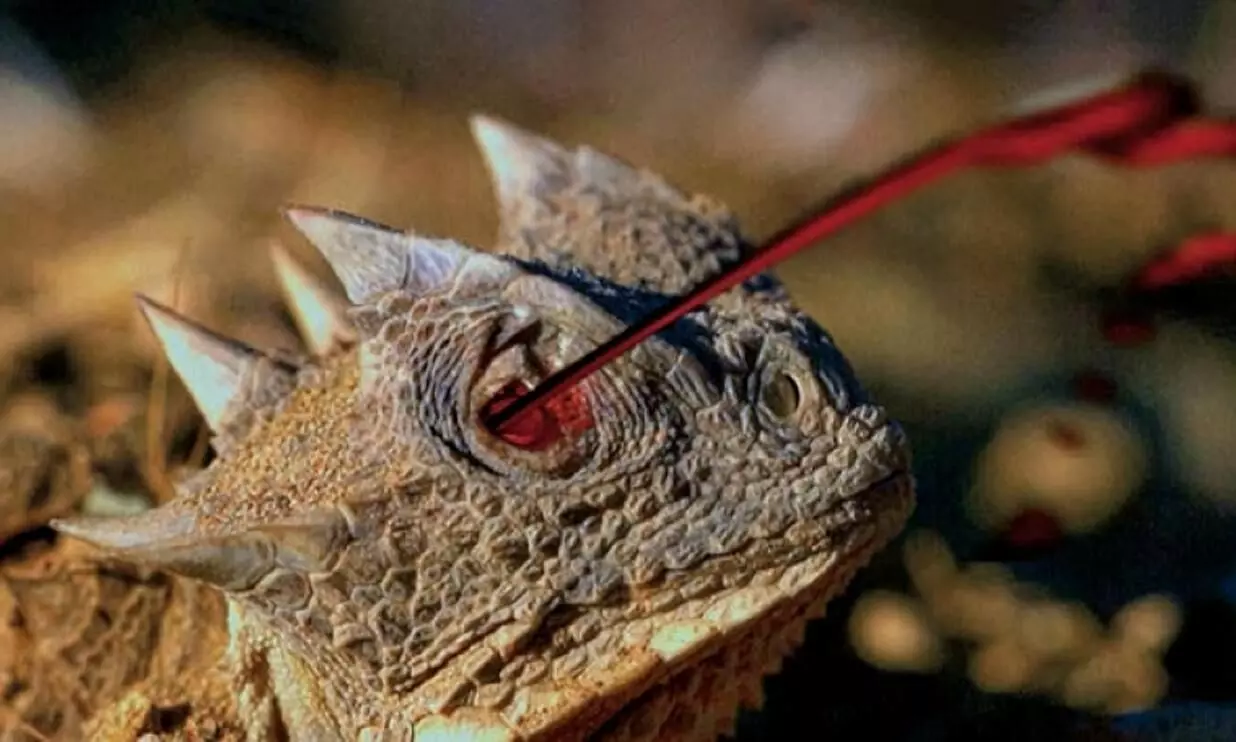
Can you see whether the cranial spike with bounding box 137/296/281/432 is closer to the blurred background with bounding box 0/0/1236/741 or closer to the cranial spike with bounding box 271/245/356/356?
the cranial spike with bounding box 271/245/356/356

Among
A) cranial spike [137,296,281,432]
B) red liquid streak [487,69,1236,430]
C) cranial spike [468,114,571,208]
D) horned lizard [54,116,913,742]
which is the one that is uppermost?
cranial spike [468,114,571,208]

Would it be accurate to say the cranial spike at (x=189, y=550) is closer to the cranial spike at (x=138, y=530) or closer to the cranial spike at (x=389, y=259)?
the cranial spike at (x=138, y=530)

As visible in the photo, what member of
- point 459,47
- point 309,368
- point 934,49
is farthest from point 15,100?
point 934,49

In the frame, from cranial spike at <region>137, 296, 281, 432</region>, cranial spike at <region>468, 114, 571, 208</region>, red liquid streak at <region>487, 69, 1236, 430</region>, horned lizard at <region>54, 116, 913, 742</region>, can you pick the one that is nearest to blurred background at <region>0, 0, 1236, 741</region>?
cranial spike at <region>468, 114, 571, 208</region>

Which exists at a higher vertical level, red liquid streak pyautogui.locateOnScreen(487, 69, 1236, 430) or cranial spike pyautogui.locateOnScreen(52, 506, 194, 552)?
red liquid streak pyautogui.locateOnScreen(487, 69, 1236, 430)

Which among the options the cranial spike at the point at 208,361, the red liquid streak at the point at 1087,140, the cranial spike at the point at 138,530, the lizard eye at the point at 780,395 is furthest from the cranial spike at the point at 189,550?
the red liquid streak at the point at 1087,140

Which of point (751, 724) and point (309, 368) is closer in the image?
point (309, 368)

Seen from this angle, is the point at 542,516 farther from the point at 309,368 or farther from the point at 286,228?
the point at 286,228
